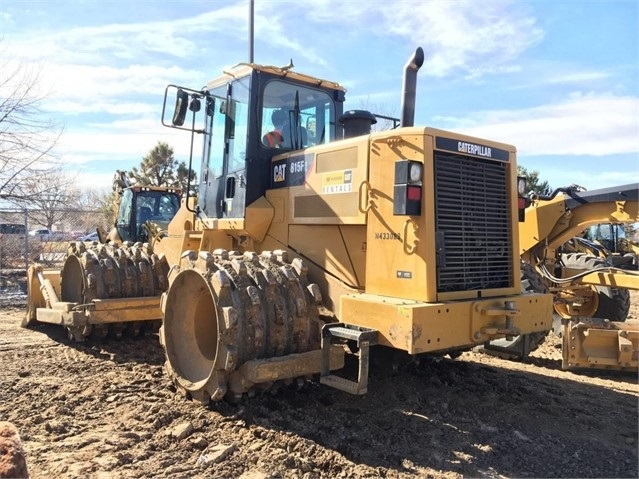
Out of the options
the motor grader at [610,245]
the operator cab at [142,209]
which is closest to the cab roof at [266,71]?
the motor grader at [610,245]

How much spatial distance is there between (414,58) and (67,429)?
4.14 m

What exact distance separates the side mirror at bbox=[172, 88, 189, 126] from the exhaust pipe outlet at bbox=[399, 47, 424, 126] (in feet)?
7.70

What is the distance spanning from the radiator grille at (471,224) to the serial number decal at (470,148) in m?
0.06

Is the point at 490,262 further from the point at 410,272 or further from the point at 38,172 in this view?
the point at 38,172

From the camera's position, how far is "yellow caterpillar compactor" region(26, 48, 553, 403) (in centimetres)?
427

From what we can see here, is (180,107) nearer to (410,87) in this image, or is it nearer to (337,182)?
(337,182)

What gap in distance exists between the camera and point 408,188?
166 inches

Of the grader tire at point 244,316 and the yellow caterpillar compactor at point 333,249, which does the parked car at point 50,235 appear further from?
the grader tire at point 244,316

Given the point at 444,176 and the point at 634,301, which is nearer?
the point at 444,176

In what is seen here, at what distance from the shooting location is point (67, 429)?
4391 millimetres

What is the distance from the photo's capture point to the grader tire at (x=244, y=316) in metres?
4.31

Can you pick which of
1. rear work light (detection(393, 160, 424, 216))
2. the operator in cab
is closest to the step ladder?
rear work light (detection(393, 160, 424, 216))

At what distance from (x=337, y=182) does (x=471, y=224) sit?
1.20 m

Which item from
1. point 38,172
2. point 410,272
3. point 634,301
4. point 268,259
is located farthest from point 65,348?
point 634,301
